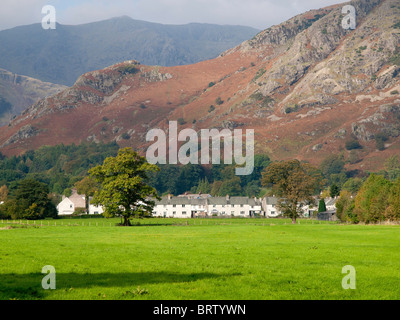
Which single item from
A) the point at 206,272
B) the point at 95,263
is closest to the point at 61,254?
the point at 95,263

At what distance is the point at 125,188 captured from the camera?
84438 mm

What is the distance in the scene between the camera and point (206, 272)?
24578 mm

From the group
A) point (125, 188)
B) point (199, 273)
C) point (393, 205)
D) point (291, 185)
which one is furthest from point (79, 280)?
Result: point (291, 185)

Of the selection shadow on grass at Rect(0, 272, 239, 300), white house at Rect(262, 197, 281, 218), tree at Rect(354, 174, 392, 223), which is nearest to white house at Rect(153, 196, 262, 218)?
white house at Rect(262, 197, 281, 218)

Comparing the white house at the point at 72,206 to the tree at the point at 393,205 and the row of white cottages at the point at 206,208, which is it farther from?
the tree at the point at 393,205

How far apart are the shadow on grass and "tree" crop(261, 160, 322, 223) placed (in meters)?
85.1

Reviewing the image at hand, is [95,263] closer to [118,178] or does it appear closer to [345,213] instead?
[118,178]

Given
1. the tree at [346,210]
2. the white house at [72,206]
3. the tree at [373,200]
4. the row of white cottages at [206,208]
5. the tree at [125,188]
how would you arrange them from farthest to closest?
the white house at [72,206], the row of white cottages at [206,208], the tree at [346,210], the tree at [125,188], the tree at [373,200]

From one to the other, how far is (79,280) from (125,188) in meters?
63.3

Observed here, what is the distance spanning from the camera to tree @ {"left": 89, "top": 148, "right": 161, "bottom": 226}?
84.6 m

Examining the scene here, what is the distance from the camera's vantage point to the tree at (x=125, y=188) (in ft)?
Result: 277

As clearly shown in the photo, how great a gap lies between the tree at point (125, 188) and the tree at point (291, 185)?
33584 mm

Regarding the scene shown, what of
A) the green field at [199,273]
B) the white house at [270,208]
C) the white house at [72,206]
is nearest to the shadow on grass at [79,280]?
the green field at [199,273]
